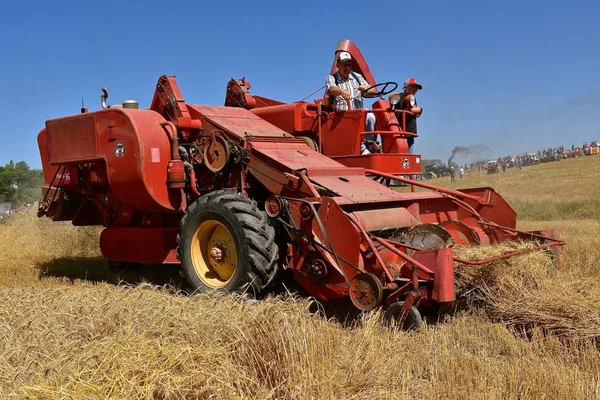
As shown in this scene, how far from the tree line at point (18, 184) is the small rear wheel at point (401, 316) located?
3343cm

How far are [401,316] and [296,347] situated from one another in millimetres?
1637

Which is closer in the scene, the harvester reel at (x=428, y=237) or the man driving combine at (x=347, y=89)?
the harvester reel at (x=428, y=237)

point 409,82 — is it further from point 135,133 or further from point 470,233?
point 135,133

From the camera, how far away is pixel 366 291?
4941mm

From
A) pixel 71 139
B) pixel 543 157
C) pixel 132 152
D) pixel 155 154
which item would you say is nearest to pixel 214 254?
pixel 155 154

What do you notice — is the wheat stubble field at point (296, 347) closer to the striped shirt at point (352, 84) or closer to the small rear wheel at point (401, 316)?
the small rear wheel at point (401, 316)

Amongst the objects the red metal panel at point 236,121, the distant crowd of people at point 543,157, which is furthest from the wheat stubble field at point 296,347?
the distant crowd of people at point 543,157

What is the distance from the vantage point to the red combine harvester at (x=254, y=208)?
5234mm

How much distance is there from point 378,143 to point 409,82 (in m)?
0.89

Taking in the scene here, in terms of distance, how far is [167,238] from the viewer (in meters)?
7.24

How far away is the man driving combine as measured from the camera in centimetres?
749

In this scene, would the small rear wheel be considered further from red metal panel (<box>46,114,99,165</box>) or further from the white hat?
red metal panel (<box>46,114,99,165</box>)

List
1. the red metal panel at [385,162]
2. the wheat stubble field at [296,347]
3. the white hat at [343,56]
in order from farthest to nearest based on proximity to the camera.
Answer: the white hat at [343,56] < the red metal panel at [385,162] < the wheat stubble field at [296,347]

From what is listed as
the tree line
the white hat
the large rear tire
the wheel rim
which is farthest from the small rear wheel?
the tree line
